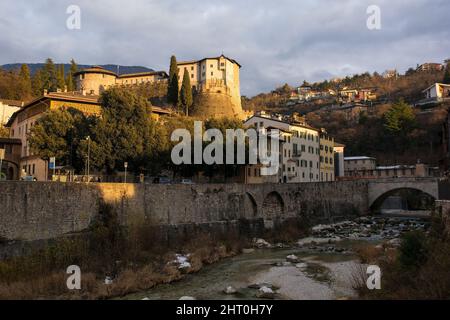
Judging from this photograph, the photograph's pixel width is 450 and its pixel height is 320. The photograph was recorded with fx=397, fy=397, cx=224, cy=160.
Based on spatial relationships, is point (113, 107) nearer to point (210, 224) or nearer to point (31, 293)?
point (210, 224)

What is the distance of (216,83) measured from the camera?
9394 cm

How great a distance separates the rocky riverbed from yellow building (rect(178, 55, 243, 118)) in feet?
173

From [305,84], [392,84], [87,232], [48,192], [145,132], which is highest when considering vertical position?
[305,84]

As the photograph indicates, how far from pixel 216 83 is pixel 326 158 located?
34.9 meters

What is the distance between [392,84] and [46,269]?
493ft

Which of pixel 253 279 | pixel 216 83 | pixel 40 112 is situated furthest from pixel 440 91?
pixel 253 279

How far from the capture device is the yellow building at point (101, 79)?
9062cm

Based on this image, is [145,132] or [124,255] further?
[145,132]

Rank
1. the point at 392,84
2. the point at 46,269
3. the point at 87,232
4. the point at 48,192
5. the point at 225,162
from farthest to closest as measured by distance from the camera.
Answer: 1. the point at 392,84
2. the point at 225,162
3. the point at 87,232
4. the point at 48,192
5. the point at 46,269

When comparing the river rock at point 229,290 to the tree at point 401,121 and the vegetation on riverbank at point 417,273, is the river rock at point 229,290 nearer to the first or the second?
the vegetation on riverbank at point 417,273

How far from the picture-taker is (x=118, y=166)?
124 feet

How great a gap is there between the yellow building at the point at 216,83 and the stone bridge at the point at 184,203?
135ft
